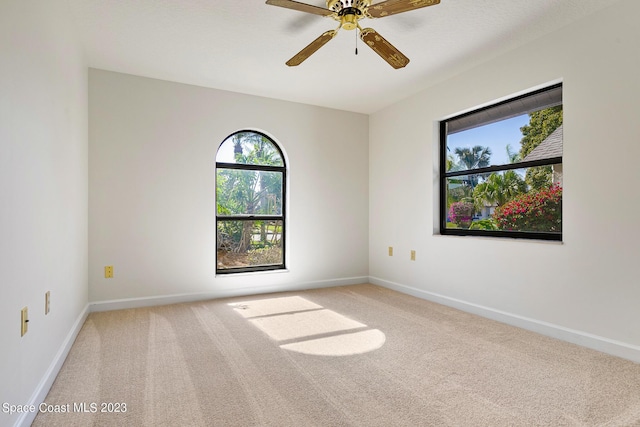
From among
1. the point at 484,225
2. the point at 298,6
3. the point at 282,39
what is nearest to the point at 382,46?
the point at 298,6

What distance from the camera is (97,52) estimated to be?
314 centimetres

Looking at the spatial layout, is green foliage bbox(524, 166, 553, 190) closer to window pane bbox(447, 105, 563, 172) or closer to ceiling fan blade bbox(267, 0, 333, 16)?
window pane bbox(447, 105, 563, 172)

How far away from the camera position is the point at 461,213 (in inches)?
149

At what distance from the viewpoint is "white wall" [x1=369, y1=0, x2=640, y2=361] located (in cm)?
236

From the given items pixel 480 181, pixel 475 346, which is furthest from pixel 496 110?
pixel 475 346

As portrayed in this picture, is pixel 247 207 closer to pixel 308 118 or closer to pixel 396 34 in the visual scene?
pixel 308 118

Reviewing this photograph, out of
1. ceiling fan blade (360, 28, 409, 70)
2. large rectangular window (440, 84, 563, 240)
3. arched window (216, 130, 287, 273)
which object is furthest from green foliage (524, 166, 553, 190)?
arched window (216, 130, 287, 273)

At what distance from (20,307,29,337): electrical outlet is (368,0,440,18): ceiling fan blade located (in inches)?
94.6

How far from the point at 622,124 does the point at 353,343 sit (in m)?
2.39

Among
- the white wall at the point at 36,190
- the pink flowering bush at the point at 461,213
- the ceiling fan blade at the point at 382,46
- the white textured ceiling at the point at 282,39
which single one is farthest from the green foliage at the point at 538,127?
the white wall at the point at 36,190

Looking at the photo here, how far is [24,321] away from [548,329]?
337cm

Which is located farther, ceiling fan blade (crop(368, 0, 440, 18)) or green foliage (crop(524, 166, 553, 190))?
green foliage (crop(524, 166, 553, 190))

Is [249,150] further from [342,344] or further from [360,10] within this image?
[342,344]

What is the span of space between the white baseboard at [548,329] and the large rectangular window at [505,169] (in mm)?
700
